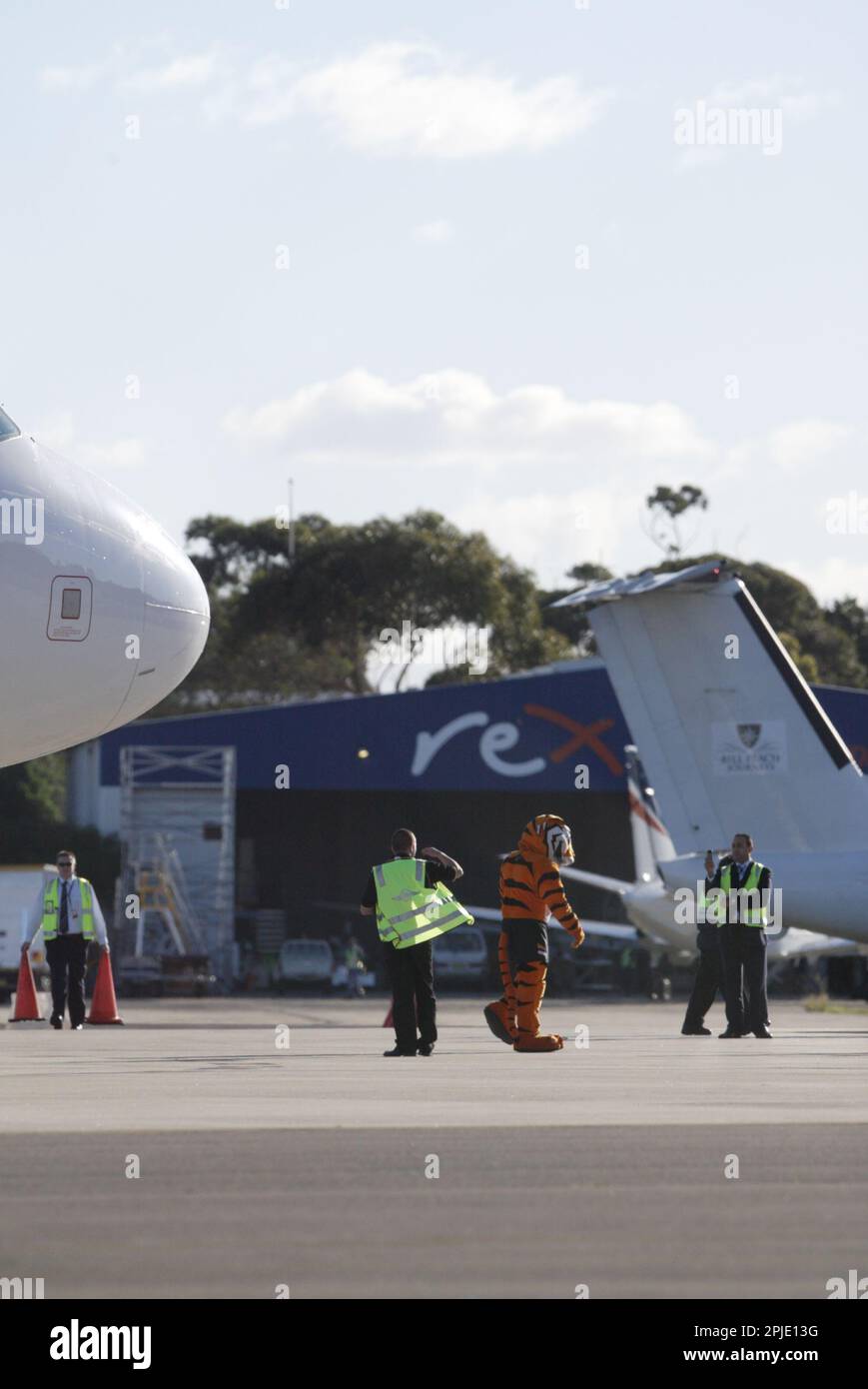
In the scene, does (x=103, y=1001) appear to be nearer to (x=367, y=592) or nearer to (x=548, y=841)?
(x=548, y=841)

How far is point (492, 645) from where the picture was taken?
76000 mm

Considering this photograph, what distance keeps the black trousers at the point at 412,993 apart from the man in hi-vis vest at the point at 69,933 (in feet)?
20.5

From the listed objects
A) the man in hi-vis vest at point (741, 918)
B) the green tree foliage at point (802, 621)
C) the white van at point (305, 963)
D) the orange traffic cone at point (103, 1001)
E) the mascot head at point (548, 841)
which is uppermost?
the green tree foliage at point (802, 621)

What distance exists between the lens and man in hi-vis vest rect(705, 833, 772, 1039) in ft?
68.3

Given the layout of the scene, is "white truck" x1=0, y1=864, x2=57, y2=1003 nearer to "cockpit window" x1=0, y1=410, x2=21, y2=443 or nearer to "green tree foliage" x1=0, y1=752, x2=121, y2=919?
"green tree foliage" x1=0, y1=752, x2=121, y2=919

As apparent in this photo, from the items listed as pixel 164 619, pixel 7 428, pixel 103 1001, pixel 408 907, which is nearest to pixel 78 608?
pixel 164 619

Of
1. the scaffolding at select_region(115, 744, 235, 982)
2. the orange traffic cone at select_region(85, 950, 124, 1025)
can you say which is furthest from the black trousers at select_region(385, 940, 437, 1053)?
the scaffolding at select_region(115, 744, 235, 982)

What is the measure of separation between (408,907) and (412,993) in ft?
2.98

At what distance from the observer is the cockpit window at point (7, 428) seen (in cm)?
1545

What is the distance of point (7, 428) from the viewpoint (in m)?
15.6

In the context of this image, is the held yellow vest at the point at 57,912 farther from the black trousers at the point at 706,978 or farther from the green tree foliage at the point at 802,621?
the green tree foliage at the point at 802,621

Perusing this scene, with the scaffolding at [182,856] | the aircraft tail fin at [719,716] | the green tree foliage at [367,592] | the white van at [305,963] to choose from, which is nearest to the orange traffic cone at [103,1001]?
the aircraft tail fin at [719,716]
